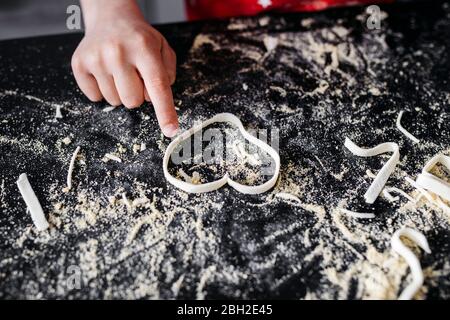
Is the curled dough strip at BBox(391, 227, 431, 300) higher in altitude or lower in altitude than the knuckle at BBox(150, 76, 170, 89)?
lower

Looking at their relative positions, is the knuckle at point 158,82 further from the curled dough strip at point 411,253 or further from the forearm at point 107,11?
the curled dough strip at point 411,253

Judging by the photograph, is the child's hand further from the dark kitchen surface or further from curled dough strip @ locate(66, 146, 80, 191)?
curled dough strip @ locate(66, 146, 80, 191)

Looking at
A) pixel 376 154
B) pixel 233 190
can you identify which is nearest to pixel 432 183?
pixel 376 154

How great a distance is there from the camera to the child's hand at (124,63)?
42.3 inches

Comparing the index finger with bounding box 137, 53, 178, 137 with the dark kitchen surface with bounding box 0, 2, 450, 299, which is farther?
the index finger with bounding box 137, 53, 178, 137

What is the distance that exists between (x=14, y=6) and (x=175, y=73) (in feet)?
3.53

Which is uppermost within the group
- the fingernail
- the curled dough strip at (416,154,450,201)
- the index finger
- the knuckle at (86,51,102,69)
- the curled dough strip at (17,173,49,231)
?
the knuckle at (86,51,102,69)

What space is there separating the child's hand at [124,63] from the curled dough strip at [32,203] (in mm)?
294

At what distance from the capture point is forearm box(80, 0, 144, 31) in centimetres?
117

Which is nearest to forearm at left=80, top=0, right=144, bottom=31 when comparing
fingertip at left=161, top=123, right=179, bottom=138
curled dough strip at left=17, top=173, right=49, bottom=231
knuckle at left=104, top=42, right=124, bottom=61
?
knuckle at left=104, top=42, right=124, bottom=61

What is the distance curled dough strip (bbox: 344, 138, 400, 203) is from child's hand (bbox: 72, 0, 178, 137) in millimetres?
436

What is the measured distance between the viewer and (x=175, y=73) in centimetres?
124

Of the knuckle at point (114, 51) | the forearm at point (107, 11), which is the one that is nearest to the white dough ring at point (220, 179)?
the knuckle at point (114, 51)
